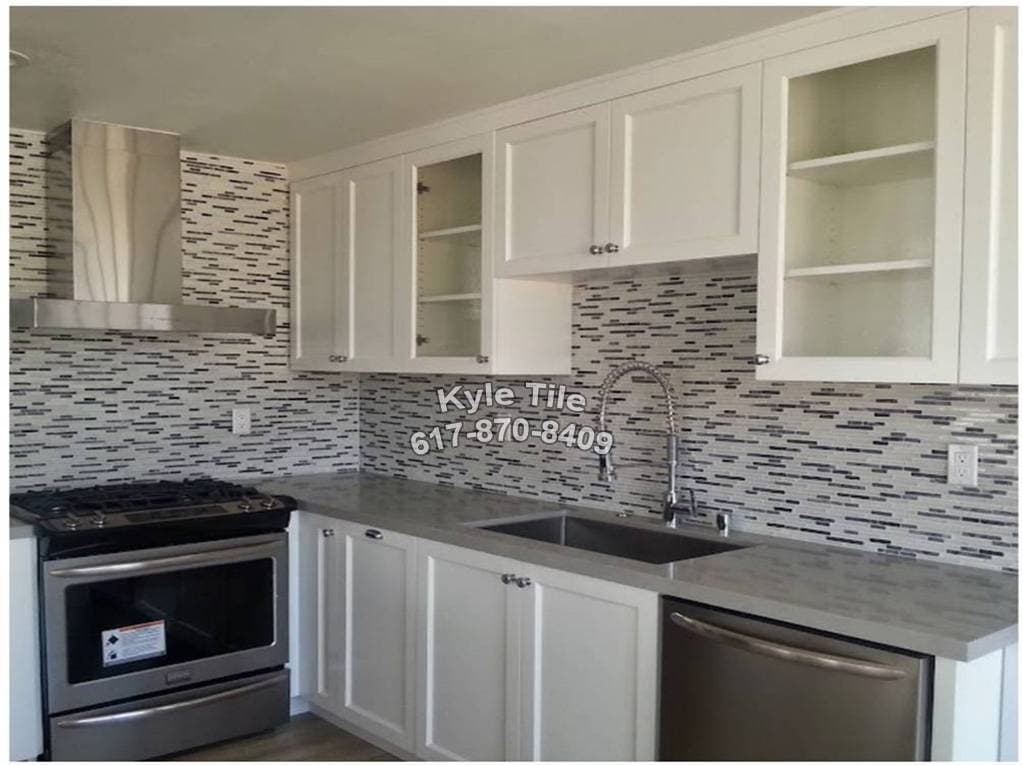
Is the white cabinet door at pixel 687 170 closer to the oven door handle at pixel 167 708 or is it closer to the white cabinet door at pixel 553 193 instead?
the white cabinet door at pixel 553 193

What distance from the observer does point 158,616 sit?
3.11m

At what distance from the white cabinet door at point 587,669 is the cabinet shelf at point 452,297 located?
40.8 inches

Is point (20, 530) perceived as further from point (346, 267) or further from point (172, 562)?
point (346, 267)

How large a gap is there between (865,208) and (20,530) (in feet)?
8.27

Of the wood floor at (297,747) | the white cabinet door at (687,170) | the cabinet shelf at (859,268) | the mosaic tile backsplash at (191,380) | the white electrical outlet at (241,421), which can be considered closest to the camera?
the cabinet shelf at (859,268)

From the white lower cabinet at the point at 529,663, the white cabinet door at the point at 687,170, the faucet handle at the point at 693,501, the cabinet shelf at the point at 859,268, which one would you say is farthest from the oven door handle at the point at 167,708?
the cabinet shelf at the point at 859,268

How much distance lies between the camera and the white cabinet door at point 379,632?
2.97m

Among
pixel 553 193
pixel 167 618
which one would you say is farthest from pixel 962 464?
pixel 167 618

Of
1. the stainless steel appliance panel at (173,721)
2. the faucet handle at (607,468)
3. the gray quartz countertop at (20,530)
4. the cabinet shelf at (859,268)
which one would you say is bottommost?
the stainless steel appliance panel at (173,721)

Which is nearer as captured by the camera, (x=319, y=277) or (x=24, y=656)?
(x=24, y=656)

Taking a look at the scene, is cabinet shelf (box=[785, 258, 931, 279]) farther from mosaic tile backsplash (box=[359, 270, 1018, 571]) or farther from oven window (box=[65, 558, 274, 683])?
oven window (box=[65, 558, 274, 683])

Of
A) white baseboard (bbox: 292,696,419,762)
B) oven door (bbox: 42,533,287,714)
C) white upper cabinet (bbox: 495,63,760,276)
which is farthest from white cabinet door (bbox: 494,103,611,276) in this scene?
white baseboard (bbox: 292,696,419,762)

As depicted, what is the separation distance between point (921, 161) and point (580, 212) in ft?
3.15

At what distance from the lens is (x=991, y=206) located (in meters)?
1.98
